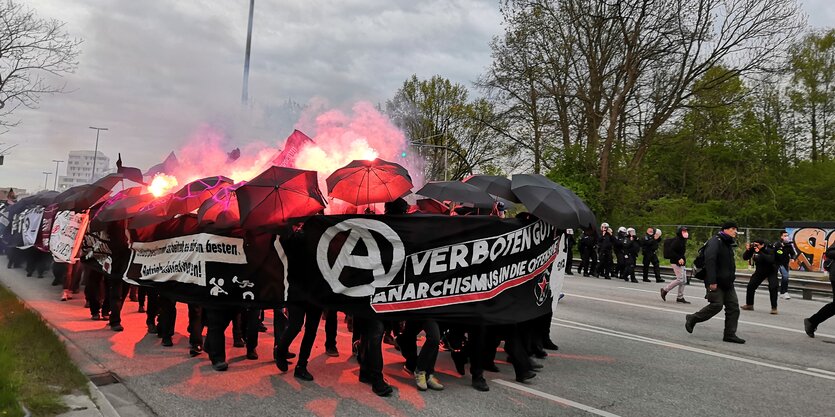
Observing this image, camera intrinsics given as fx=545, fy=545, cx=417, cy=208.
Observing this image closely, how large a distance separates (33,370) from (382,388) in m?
→ 3.46

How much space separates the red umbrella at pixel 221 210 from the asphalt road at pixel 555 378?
5.43 feet

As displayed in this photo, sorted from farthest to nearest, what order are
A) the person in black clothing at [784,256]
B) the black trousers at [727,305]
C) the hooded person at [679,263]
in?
1. the hooded person at [679,263]
2. the person in black clothing at [784,256]
3. the black trousers at [727,305]

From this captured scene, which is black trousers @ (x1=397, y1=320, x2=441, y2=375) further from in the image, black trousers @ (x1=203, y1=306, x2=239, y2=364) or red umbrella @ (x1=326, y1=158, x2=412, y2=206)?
black trousers @ (x1=203, y1=306, x2=239, y2=364)

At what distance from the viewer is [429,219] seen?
224 inches

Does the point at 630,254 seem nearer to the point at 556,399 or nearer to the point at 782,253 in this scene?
the point at 782,253

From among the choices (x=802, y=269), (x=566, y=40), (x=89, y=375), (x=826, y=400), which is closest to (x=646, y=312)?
(x=826, y=400)

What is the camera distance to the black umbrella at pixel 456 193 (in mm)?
6254

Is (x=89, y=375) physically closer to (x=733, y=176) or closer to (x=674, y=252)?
(x=674, y=252)

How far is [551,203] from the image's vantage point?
5797 millimetres

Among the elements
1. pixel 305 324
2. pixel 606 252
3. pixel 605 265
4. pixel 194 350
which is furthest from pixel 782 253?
pixel 194 350

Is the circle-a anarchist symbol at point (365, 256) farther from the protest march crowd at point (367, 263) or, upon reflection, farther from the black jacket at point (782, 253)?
the black jacket at point (782, 253)

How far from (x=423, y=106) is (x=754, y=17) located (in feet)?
71.3

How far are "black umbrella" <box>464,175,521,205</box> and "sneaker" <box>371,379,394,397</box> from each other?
2.47m

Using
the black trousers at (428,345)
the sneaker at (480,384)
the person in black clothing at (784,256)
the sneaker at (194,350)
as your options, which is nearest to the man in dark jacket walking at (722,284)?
the person in black clothing at (784,256)
